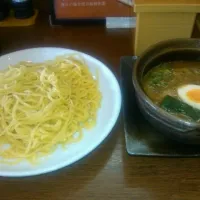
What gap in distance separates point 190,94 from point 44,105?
46 centimetres

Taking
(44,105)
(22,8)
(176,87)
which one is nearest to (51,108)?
(44,105)

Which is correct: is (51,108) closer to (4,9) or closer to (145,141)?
(145,141)

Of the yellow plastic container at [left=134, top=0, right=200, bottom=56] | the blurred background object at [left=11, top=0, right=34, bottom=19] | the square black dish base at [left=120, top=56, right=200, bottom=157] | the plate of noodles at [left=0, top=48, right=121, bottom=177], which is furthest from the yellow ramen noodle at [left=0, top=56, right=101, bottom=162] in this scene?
the blurred background object at [left=11, top=0, right=34, bottom=19]

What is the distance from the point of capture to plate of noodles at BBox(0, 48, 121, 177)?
0.84 m

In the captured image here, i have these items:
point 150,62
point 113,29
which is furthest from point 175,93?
point 113,29

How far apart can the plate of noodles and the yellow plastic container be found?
0.72ft

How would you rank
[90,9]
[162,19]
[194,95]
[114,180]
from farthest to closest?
[90,9]
[162,19]
[194,95]
[114,180]

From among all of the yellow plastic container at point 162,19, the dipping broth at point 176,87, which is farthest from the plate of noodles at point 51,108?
the yellow plastic container at point 162,19

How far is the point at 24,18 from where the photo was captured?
1.46 meters

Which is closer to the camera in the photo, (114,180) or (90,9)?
(114,180)

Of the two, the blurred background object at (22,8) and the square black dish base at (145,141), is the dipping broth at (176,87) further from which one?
the blurred background object at (22,8)

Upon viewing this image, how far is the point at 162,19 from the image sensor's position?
1.12m

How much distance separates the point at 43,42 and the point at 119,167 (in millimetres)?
724

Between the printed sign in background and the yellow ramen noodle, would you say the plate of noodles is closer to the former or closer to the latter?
the yellow ramen noodle
